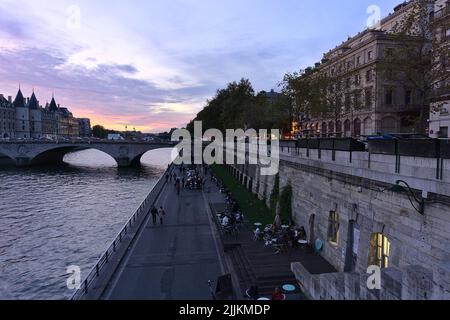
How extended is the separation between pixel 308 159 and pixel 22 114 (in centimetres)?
17054

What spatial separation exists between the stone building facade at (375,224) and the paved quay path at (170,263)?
4493 millimetres

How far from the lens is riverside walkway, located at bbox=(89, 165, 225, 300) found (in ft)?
52.2

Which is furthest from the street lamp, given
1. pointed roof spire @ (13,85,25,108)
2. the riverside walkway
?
pointed roof spire @ (13,85,25,108)

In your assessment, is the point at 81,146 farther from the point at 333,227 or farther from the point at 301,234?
the point at 333,227

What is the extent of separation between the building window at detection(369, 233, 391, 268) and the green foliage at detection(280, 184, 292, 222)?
11117 mm

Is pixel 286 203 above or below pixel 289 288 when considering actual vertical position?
above

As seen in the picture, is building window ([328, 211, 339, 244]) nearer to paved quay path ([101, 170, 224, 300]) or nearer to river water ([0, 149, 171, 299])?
paved quay path ([101, 170, 224, 300])

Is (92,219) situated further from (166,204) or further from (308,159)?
(308,159)

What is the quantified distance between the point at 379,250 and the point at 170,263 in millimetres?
10053

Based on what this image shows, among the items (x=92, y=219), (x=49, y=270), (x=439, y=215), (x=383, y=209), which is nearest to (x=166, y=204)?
(x=92, y=219)

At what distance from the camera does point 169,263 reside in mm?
19547

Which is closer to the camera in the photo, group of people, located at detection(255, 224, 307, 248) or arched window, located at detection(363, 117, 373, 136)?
group of people, located at detection(255, 224, 307, 248)

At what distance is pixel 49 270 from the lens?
893 inches

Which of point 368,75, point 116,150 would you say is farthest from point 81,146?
point 368,75
